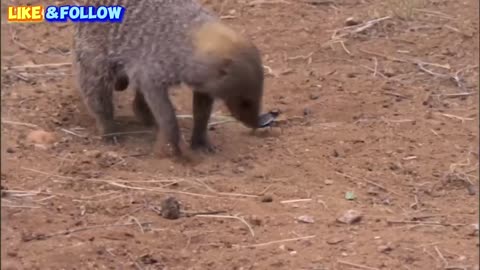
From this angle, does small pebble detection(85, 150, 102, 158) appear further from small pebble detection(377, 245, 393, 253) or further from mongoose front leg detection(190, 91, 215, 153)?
small pebble detection(377, 245, 393, 253)

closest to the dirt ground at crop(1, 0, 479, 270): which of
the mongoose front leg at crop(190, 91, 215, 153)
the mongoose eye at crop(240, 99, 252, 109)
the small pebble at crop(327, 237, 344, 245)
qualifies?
the small pebble at crop(327, 237, 344, 245)

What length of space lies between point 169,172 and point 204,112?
1.70 ft

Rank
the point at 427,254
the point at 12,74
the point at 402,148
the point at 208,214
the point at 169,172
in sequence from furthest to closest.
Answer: the point at 12,74 → the point at 402,148 → the point at 169,172 → the point at 208,214 → the point at 427,254

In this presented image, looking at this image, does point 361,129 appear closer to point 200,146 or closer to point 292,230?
point 200,146

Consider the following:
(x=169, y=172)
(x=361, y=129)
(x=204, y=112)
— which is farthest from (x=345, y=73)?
(x=169, y=172)

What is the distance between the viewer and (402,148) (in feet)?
16.5

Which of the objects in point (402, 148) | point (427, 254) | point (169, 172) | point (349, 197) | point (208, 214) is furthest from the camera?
point (402, 148)

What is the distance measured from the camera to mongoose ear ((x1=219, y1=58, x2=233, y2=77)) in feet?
15.6

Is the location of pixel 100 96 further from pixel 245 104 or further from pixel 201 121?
pixel 245 104

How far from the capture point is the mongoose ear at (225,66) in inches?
188

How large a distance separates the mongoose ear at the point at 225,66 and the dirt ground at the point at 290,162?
0.48 m

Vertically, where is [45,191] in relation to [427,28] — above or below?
below

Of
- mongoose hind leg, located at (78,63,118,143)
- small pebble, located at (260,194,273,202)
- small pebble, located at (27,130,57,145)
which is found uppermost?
mongoose hind leg, located at (78,63,118,143)

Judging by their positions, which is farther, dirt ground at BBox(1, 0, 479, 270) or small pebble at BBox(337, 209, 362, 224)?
small pebble at BBox(337, 209, 362, 224)
